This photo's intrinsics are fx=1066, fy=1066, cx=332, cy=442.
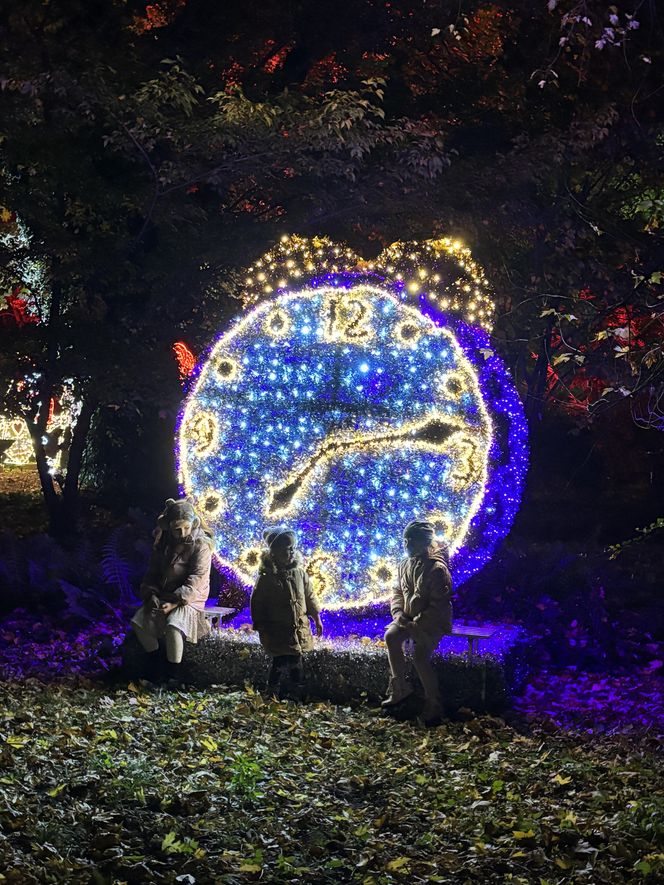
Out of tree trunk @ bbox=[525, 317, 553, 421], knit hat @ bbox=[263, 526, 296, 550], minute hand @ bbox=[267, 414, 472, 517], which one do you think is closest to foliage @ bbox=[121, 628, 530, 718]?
knit hat @ bbox=[263, 526, 296, 550]

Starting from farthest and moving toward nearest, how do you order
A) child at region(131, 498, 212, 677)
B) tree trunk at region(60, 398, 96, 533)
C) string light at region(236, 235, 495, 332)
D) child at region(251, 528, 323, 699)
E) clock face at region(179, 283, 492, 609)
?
1. tree trunk at region(60, 398, 96, 533)
2. string light at region(236, 235, 495, 332)
3. clock face at region(179, 283, 492, 609)
4. child at region(131, 498, 212, 677)
5. child at region(251, 528, 323, 699)

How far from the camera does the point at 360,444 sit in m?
11.3

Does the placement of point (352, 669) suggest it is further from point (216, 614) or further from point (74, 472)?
point (74, 472)

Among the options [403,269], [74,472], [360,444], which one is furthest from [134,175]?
[360,444]

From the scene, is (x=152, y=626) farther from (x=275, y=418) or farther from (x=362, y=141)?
(x=362, y=141)

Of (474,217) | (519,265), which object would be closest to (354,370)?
(474,217)

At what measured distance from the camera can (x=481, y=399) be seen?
1082 centimetres

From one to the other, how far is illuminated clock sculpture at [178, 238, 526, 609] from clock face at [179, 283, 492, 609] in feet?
0.05

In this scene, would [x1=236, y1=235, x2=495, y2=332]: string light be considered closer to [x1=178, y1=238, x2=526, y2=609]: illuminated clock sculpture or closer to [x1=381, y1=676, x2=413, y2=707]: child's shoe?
[x1=178, y1=238, x2=526, y2=609]: illuminated clock sculpture

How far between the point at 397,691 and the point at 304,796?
2471mm

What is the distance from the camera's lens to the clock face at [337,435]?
35.9ft

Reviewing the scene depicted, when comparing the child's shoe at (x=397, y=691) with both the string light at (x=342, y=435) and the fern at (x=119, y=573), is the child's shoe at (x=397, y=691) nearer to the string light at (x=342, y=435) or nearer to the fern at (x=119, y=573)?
the string light at (x=342, y=435)

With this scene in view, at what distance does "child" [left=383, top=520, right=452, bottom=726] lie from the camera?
9.00 meters

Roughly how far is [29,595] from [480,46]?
9.97 meters
